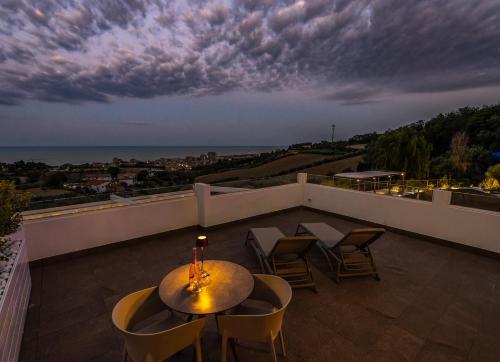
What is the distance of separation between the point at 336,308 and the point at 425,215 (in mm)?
3499

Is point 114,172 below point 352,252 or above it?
above

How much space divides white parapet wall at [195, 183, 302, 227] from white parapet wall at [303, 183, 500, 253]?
962 mm

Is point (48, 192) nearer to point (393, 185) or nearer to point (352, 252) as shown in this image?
point (352, 252)

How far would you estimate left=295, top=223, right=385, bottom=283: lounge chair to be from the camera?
135 inches

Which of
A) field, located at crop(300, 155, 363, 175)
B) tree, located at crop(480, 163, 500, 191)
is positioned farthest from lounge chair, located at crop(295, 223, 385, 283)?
field, located at crop(300, 155, 363, 175)

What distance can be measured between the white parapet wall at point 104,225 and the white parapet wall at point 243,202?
0.30 metres

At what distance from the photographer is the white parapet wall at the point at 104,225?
393 cm

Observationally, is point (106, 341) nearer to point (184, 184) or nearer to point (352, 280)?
point (352, 280)

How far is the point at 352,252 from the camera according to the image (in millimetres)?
3859

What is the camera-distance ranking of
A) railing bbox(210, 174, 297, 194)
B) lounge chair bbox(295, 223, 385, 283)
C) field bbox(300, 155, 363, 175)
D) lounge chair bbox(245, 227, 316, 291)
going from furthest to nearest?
field bbox(300, 155, 363, 175)
railing bbox(210, 174, 297, 194)
lounge chair bbox(295, 223, 385, 283)
lounge chair bbox(245, 227, 316, 291)

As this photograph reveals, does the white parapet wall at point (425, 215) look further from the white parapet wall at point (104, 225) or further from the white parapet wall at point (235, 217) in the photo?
the white parapet wall at point (104, 225)

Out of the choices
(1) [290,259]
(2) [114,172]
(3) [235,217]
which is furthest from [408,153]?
(2) [114,172]

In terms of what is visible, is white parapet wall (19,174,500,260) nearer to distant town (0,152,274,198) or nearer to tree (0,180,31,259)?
distant town (0,152,274,198)

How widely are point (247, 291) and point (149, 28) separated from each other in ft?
29.5
